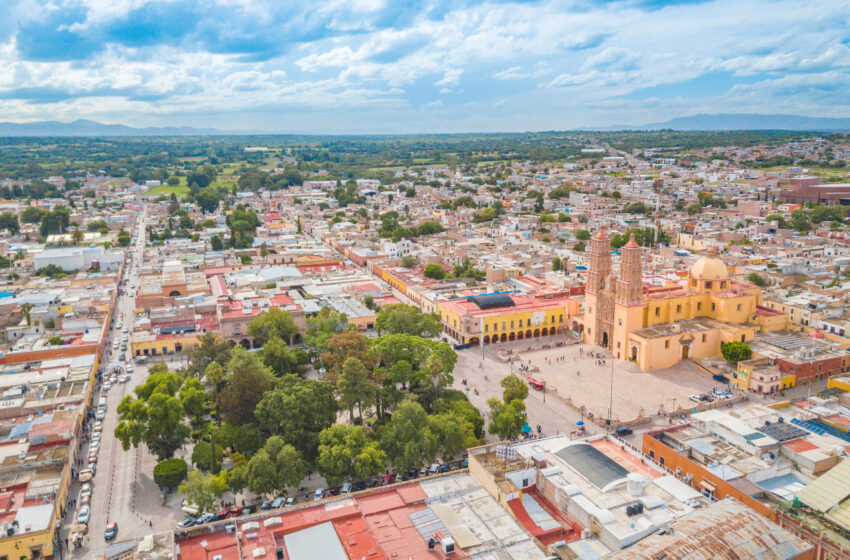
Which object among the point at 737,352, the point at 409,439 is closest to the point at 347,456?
the point at 409,439

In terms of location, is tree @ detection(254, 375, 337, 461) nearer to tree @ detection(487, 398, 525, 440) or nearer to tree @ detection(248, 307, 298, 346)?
tree @ detection(487, 398, 525, 440)

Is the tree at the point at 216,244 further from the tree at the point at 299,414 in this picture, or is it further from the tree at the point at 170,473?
the tree at the point at 170,473

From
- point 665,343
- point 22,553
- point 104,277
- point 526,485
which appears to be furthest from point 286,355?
point 104,277

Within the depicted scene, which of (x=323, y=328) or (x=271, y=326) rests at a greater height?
(x=323, y=328)

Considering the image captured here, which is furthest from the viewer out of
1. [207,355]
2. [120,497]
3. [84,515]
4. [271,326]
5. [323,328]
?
[271,326]

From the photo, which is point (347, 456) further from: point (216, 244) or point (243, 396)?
point (216, 244)

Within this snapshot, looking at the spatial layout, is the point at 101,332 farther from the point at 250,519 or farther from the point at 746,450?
the point at 746,450

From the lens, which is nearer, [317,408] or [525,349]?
[317,408]
